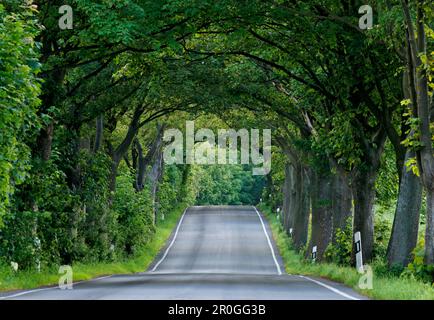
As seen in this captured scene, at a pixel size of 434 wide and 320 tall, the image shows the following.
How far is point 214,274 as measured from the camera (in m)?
31.0

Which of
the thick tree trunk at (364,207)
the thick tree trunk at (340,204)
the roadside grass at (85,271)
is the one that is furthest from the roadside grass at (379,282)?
the roadside grass at (85,271)

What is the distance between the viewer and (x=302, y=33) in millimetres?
24203

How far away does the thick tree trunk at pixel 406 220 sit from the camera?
21.8 m

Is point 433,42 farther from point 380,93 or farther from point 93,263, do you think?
point 93,263

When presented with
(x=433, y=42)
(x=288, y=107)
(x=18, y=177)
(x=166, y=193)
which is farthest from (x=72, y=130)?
(x=166, y=193)

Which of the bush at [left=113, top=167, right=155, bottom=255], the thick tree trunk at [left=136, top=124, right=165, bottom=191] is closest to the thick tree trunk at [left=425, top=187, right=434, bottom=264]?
the bush at [left=113, top=167, right=155, bottom=255]

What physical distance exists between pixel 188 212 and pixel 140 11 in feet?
226

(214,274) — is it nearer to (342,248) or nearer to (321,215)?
(342,248)

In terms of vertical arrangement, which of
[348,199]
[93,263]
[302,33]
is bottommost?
[93,263]

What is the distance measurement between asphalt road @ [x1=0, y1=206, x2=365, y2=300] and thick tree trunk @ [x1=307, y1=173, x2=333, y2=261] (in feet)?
6.73

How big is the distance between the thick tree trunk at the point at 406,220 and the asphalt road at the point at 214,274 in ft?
6.06

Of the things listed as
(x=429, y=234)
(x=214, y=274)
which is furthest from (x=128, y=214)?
(x=429, y=234)

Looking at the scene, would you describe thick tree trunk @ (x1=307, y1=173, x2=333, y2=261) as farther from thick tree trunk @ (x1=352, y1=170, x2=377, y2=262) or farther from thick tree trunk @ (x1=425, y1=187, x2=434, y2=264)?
thick tree trunk @ (x1=425, y1=187, x2=434, y2=264)

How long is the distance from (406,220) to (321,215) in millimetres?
16729
